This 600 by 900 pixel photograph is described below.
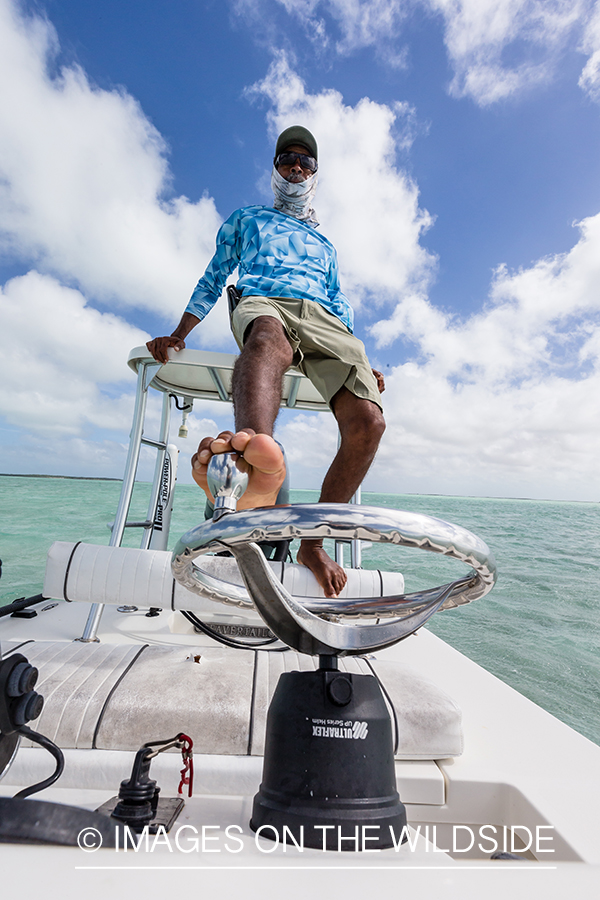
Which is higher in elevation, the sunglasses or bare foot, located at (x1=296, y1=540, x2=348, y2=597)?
the sunglasses

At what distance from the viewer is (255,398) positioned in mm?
920

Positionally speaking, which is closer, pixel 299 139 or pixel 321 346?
pixel 321 346

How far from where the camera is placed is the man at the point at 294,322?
1094mm

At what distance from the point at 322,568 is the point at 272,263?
0.89 meters

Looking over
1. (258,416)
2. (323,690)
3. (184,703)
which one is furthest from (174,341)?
(323,690)

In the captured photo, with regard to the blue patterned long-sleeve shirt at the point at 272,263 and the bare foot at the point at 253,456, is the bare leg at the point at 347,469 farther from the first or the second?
the bare foot at the point at 253,456

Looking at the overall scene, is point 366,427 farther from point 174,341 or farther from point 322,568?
point 174,341

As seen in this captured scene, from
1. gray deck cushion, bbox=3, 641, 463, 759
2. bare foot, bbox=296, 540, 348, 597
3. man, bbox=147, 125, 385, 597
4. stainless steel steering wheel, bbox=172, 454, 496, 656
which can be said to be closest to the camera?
stainless steel steering wheel, bbox=172, 454, 496, 656

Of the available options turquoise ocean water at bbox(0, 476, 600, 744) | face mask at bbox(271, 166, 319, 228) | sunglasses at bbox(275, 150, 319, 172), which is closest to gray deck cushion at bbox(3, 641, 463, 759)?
turquoise ocean water at bbox(0, 476, 600, 744)

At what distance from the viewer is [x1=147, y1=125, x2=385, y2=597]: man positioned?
1094 millimetres

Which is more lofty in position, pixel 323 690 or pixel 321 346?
pixel 321 346

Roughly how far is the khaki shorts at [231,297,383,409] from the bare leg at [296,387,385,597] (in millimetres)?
56

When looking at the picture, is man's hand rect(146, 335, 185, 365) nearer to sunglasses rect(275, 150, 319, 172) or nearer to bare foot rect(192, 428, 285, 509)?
sunglasses rect(275, 150, 319, 172)

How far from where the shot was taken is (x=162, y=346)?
165cm
